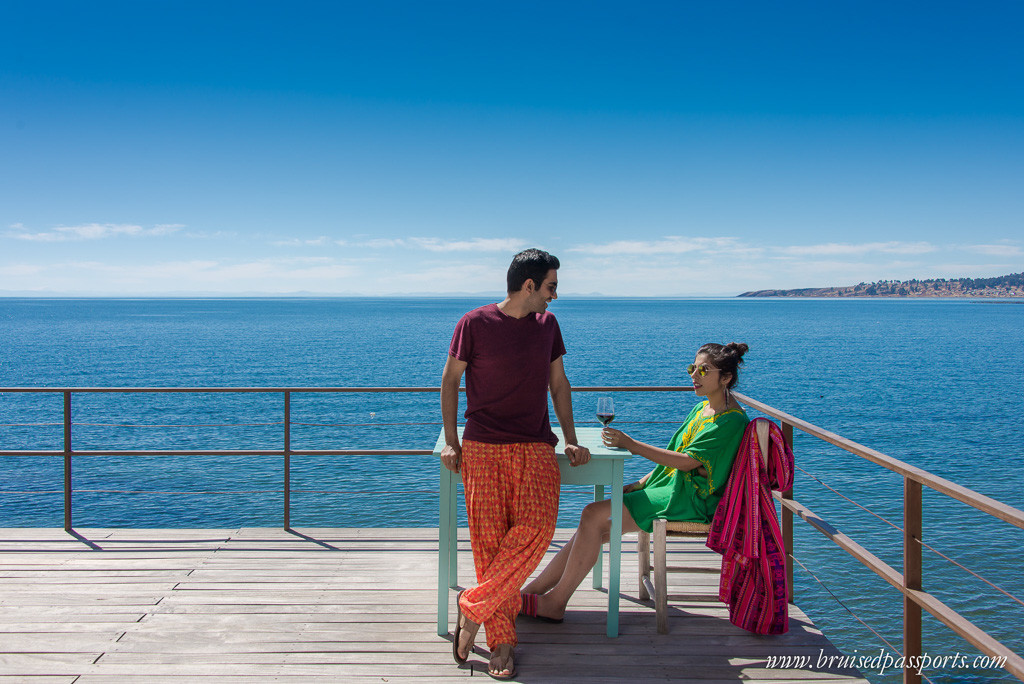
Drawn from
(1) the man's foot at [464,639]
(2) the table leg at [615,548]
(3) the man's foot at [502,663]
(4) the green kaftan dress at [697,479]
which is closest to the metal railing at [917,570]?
(4) the green kaftan dress at [697,479]

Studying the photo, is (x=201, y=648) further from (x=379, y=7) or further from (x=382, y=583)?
(x=379, y=7)

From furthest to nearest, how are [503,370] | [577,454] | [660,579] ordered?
[660,579], [577,454], [503,370]

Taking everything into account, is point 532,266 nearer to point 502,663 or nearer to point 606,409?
point 606,409

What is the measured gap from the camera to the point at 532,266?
2695 mm

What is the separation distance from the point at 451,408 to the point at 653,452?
0.84 m

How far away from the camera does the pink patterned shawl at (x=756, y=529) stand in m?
2.91

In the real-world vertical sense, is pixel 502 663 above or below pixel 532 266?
below

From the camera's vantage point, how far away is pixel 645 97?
38500 mm

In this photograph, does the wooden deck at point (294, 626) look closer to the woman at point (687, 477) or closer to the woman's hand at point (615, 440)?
the woman at point (687, 477)

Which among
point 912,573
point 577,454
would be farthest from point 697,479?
point 912,573

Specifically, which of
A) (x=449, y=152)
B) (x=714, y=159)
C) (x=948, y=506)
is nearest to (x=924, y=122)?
(x=714, y=159)

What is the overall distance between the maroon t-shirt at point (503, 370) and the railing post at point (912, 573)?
4.21 feet

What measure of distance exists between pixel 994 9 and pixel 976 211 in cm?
2363

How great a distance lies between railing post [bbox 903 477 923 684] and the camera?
2.21 m
